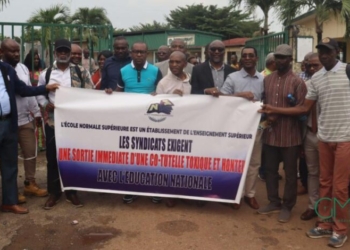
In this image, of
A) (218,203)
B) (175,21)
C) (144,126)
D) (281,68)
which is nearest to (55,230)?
(144,126)

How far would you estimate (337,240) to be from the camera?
13.5ft

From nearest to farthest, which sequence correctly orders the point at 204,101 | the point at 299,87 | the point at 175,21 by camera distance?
1. the point at 299,87
2. the point at 204,101
3. the point at 175,21

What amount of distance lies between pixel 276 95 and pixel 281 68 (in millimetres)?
288

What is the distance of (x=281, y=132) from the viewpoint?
4.57m

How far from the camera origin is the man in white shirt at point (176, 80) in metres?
4.89

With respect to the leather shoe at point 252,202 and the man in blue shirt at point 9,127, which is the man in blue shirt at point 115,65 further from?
the leather shoe at point 252,202

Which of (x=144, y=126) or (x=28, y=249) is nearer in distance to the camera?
(x=28, y=249)

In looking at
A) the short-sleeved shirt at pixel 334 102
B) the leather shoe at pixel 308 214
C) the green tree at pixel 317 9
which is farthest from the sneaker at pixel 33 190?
the green tree at pixel 317 9

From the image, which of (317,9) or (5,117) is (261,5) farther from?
(5,117)

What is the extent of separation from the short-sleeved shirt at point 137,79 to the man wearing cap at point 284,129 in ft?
4.47

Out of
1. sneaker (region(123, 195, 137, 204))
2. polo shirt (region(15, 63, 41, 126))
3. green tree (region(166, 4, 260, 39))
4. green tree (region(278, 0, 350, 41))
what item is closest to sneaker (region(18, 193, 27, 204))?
polo shirt (region(15, 63, 41, 126))

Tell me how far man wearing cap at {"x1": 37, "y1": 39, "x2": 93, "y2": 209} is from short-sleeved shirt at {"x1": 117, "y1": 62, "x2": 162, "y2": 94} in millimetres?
531

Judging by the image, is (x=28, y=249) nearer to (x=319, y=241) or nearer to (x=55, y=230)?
(x=55, y=230)

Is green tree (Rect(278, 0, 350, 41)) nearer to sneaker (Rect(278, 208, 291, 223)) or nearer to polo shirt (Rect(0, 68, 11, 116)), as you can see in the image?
sneaker (Rect(278, 208, 291, 223))
